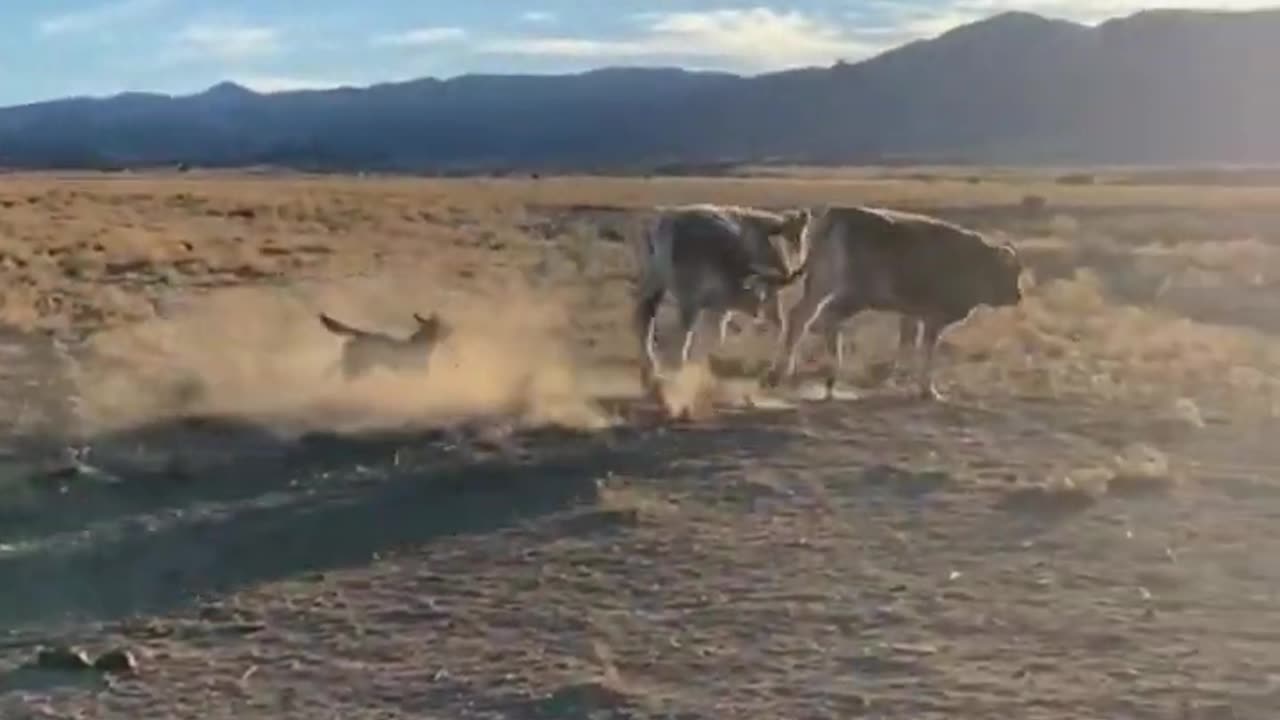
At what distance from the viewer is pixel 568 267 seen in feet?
112

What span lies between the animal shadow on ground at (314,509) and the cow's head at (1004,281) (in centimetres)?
448

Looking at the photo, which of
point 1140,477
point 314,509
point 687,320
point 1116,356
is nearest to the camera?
point 314,509

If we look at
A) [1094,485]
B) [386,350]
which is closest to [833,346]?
[386,350]

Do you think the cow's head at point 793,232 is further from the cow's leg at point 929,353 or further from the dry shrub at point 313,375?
the dry shrub at point 313,375

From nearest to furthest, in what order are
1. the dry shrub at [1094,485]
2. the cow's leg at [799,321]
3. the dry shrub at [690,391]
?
1. the dry shrub at [1094,485]
2. the dry shrub at [690,391]
3. the cow's leg at [799,321]

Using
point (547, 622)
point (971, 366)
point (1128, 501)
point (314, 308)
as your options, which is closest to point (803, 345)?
point (971, 366)

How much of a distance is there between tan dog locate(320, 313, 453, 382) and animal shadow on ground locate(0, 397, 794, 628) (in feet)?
Answer: 8.95

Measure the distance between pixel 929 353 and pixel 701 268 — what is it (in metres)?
2.16

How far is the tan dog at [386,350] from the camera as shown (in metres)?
16.4

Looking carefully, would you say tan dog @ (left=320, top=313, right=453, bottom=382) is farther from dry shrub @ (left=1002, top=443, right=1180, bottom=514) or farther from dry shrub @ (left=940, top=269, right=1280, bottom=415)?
dry shrub @ (left=1002, top=443, right=1180, bottom=514)

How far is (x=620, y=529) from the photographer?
10.4 meters

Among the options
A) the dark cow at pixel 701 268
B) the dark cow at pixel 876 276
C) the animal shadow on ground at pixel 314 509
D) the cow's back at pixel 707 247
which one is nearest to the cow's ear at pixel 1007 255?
the dark cow at pixel 876 276

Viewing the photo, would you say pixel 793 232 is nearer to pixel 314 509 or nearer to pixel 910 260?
pixel 910 260

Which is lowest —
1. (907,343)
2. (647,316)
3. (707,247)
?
(907,343)
